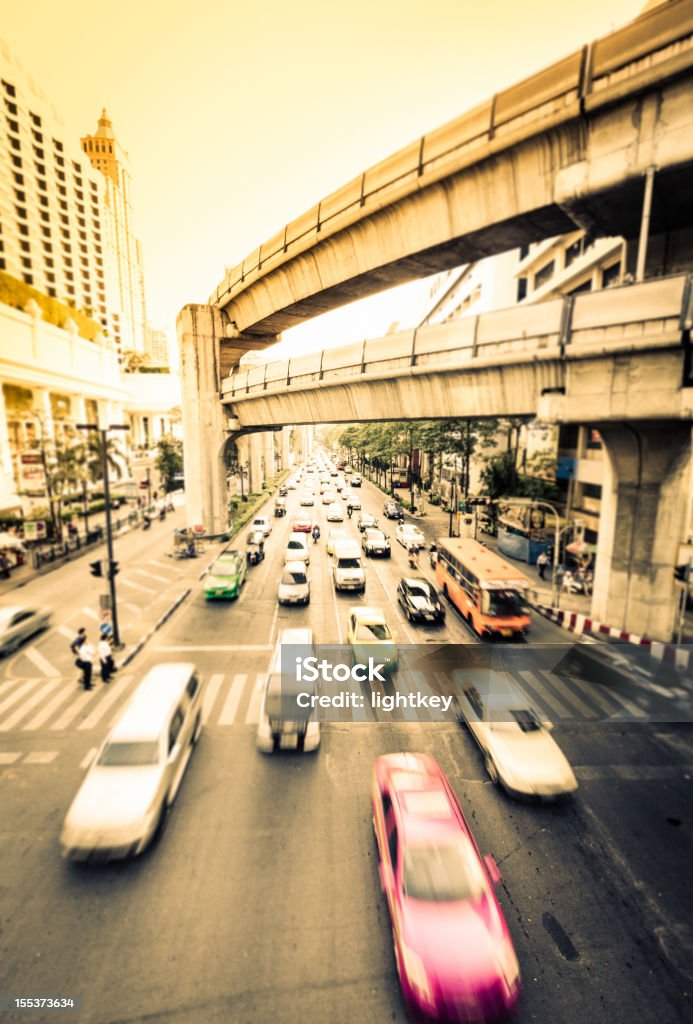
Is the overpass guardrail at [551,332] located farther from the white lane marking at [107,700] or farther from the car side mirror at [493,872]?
the white lane marking at [107,700]

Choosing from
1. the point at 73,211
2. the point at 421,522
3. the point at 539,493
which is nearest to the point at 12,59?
the point at 73,211

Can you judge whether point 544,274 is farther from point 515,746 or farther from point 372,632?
point 515,746

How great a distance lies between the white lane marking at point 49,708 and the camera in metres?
11.4

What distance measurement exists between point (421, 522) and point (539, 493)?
10800 mm

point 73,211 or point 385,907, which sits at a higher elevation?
point 73,211

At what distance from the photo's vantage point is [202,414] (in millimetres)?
30219

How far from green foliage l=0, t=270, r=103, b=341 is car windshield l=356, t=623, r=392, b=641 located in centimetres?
5613

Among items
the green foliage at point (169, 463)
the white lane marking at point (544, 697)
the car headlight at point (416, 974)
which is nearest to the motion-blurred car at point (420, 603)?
the white lane marking at point (544, 697)

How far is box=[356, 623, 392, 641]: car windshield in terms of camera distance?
14.1 meters

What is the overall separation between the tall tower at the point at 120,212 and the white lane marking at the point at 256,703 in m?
133

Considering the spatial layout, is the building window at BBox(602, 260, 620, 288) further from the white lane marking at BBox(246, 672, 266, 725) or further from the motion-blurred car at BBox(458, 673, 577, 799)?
the white lane marking at BBox(246, 672, 266, 725)

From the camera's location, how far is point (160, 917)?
21.9ft

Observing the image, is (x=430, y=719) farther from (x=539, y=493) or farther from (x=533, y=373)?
(x=539, y=493)

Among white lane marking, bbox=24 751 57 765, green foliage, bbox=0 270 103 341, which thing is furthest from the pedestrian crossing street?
green foliage, bbox=0 270 103 341
